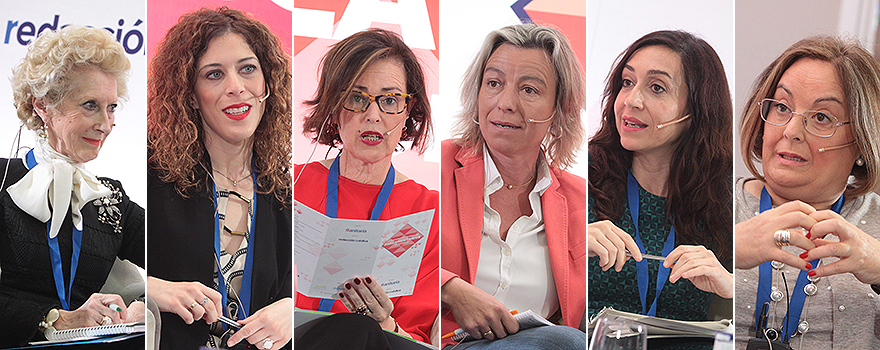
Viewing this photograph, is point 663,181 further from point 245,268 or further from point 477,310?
point 245,268

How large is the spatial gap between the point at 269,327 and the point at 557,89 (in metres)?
1.96

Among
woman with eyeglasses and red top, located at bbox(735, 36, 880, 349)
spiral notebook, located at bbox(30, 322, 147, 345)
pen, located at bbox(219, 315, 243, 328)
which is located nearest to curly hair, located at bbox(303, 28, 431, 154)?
pen, located at bbox(219, 315, 243, 328)

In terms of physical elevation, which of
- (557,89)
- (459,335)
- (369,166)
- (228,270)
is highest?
(557,89)

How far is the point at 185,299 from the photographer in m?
3.13

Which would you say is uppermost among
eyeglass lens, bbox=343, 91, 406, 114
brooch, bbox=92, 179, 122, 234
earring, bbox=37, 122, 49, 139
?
eyeglass lens, bbox=343, 91, 406, 114

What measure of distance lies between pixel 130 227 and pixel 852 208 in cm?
368

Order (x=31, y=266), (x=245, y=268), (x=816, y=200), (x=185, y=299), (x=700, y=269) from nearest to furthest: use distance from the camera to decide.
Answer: (x=31, y=266)
(x=185, y=299)
(x=245, y=268)
(x=816, y=200)
(x=700, y=269)

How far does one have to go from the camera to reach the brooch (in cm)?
312

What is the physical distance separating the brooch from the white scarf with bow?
4cm

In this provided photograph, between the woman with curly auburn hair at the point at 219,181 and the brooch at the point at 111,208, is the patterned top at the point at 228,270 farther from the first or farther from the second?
the brooch at the point at 111,208

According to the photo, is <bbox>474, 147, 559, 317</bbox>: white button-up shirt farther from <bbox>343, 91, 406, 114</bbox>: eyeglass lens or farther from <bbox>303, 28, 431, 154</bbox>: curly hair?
<bbox>303, 28, 431, 154</bbox>: curly hair

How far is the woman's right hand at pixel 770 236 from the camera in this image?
10.9ft

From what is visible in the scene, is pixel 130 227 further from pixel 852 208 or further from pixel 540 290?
pixel 852 208

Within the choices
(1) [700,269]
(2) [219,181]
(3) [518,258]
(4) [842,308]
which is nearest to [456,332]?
(3) [518,258]
